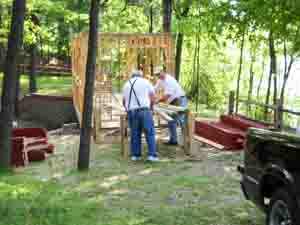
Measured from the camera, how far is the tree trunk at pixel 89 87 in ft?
30.2

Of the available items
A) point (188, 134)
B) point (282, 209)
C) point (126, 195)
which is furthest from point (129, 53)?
point (282, 209)

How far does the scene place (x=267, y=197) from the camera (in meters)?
5.43

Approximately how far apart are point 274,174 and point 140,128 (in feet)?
19.3

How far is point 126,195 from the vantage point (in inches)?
303

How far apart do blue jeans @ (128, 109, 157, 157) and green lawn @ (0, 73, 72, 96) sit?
1455 centimetres

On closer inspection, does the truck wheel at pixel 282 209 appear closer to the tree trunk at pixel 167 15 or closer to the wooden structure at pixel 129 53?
the wooden structure at pixel 129 53

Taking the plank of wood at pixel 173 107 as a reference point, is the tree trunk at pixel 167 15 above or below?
above

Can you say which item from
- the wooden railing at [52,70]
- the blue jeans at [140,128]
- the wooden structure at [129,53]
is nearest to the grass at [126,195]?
the blue jeans at [140,128]

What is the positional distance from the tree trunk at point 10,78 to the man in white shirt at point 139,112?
243cm

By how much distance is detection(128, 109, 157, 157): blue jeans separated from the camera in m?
10.6

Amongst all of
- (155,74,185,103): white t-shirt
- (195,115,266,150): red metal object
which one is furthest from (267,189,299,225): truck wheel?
(155,74,185,103): white t-shirt

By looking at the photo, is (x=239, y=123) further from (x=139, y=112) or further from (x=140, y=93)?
(x=140, y=93)

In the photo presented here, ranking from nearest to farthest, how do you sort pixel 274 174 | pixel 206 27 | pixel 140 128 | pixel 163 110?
1. pixel 274 174
2. pixel 140 128
3. pixel 163 110
4. pixel 206 27

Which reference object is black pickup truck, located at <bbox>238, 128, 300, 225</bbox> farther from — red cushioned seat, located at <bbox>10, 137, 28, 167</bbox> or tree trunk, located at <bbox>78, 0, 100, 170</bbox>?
red cushioned seat, located at <bbox>10, 137, 28, 167</bbox>
